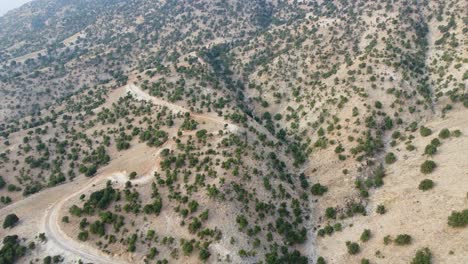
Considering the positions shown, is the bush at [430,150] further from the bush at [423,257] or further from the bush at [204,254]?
the bush at [204,254]

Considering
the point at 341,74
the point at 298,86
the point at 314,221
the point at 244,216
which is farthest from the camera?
the point at 298,86

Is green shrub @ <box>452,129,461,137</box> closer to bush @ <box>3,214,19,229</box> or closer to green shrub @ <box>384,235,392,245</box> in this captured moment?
green shrub @ <box>384,235,392,245</box>

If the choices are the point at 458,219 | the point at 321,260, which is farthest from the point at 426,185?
the point at 321,260

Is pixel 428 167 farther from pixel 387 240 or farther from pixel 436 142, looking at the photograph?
pixel 387 240

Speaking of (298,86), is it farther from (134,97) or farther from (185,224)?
(185,224)

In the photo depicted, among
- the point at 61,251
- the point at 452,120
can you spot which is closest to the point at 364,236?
the point at 452,120

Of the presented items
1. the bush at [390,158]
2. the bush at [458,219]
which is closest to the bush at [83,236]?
the bush at [458,219]

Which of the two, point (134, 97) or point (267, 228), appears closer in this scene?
point (267, 228)
